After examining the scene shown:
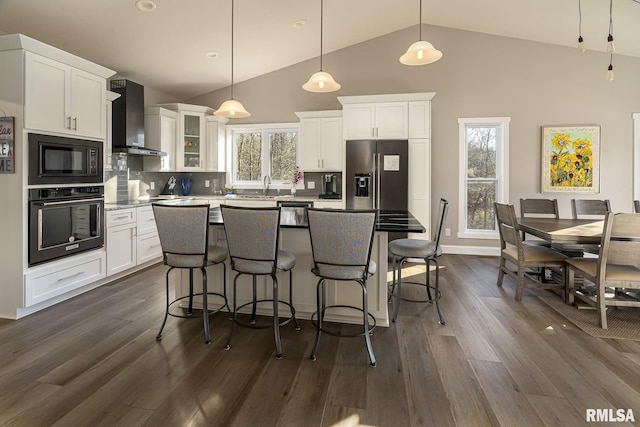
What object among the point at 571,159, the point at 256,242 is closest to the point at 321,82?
the point at 256,242

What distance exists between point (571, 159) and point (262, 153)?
5046mm

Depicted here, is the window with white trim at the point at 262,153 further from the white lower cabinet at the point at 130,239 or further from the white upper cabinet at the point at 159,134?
the white lower cabinet at the point at 130,239

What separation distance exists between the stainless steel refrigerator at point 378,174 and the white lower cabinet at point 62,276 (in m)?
3.25

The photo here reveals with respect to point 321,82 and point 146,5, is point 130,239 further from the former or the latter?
point 321,82

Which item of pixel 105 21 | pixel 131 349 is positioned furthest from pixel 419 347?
pixel 105 21

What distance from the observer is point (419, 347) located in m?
2.43

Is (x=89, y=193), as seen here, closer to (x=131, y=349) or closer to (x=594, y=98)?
(x=131, y=349)

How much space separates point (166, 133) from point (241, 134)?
4.44ft

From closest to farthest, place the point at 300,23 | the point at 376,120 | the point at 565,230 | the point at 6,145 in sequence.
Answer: the point at 6,145 < the point at 565,230 < the point at 300,23 < the point at 376,120

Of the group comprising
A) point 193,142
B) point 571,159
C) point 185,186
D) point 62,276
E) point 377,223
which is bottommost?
point 62,276

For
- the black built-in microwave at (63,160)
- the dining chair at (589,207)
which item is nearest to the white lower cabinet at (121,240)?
the black built-in microwave at (63,160)

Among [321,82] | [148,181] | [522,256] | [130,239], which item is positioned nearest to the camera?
[321,82]

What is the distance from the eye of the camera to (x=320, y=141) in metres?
5.53

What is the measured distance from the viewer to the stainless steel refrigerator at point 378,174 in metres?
4.93
